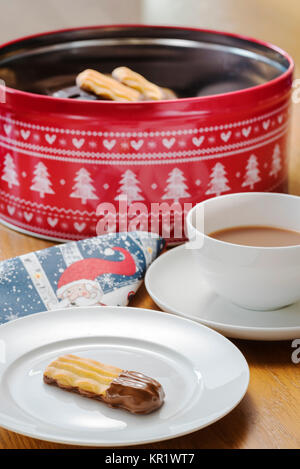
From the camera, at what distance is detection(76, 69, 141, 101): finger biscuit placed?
34.5 inches

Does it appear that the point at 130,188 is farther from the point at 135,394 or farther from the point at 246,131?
the point at 135,394

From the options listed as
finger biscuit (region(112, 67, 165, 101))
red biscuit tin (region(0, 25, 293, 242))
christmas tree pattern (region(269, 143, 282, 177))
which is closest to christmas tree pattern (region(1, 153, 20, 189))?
red biscuit tin (region(0, 25, 293, 242))

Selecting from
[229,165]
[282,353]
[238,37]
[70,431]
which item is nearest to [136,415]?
[70,431]

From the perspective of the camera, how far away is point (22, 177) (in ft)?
2.77

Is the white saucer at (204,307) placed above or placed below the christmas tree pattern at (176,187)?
below

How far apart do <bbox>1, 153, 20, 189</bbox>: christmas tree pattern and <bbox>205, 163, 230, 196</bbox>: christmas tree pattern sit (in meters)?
0.24

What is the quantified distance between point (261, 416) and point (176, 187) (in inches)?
13.2

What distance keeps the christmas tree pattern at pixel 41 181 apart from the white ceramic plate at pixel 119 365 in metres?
0.24

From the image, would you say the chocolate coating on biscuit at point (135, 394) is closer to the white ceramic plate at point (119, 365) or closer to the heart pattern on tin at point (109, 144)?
the white ceramic plate at point (119, 365)

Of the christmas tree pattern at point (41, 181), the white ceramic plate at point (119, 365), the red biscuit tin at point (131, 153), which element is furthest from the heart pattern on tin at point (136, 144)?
the white ceramic plate at point (119, 365)

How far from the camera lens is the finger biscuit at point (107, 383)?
1.66ft

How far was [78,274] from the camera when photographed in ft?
2.31

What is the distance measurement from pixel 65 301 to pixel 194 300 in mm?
130

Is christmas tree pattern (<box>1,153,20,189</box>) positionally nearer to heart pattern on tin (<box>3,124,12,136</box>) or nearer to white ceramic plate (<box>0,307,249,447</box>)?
heart pattern on tin (<box>3,124,12,136</box>)
